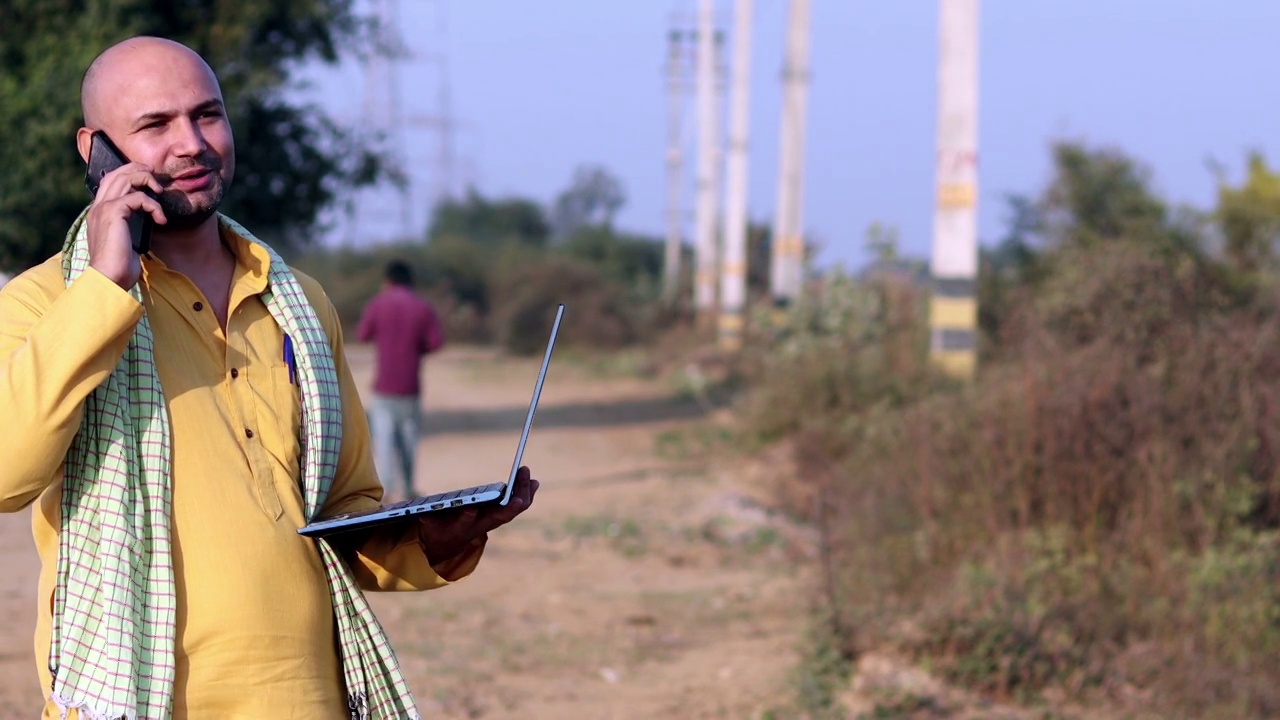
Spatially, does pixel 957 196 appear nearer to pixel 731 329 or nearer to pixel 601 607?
pixel 601 607

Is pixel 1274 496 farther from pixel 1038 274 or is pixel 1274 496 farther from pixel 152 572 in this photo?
pixel 1038 274

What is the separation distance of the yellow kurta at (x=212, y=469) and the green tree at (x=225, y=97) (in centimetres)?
1098

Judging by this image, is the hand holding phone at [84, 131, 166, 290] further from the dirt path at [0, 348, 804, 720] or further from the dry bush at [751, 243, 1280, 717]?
the dry bush at [751, 243, 1280, 717]

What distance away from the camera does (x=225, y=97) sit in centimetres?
1633

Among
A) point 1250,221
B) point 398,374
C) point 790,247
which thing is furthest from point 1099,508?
point 790,247

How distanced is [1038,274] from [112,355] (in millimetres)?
12891

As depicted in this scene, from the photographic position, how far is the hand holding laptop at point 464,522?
2.63 m

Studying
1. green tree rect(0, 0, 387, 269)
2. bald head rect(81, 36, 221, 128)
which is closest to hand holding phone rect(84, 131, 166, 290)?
bald head rect(81, 36, 221, 128)

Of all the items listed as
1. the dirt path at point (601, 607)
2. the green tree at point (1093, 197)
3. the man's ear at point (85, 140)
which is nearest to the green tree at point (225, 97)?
the dirt path at point (601, 607)

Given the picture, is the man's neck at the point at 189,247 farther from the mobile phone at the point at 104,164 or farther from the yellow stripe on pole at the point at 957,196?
the yellow stripe on pole at the point at 957,196

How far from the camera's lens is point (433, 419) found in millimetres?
21016

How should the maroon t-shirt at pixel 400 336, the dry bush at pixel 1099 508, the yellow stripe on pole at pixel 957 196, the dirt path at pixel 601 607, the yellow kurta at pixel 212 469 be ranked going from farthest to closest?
the maroon t-shirt at pixel 400 336 < the yellow stripe on pole at pixel 957 196 < the dirt path at pixel 601 607 < the dry bush at pixel 1099 508 < the yellow kurta at pixel 212 469

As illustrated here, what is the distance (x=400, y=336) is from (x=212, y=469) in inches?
379

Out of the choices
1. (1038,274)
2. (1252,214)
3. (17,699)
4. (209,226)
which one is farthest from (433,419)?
(209,226)
